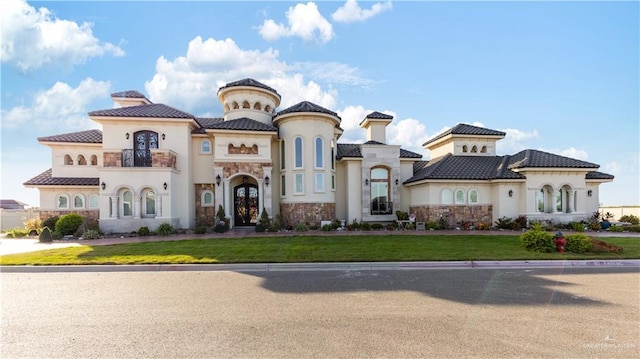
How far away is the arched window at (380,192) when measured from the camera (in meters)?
21.8

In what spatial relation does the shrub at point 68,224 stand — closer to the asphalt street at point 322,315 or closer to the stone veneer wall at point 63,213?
the stone veneer wall at point 63,213

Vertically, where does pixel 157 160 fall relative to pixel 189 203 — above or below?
above

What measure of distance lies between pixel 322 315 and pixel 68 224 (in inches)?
680

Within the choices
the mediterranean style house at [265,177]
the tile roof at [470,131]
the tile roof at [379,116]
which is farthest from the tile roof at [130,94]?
the tile roof at [470,131]

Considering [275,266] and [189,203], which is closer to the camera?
[275,266]

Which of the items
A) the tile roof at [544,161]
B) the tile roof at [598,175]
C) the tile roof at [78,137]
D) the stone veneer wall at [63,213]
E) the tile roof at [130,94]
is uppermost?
the tile roof at [130,94]

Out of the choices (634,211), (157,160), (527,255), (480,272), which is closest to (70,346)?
(480,272)

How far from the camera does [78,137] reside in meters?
21.0

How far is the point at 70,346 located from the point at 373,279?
616cm

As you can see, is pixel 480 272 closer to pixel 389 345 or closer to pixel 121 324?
pixel 389 345

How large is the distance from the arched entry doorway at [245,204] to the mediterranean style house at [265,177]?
7 centimetres

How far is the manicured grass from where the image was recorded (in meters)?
9.96

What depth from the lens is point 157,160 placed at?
18219 millimetres

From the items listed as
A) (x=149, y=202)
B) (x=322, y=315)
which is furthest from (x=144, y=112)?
(x=322, y=315)
